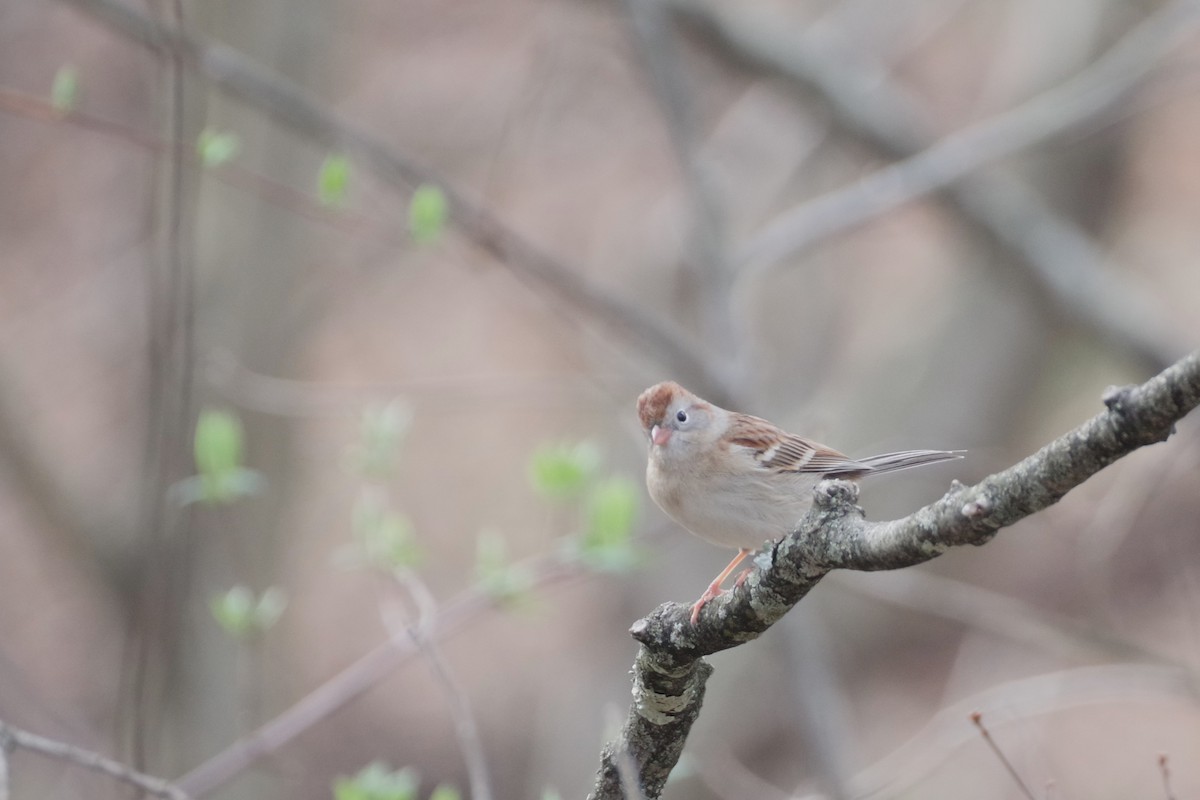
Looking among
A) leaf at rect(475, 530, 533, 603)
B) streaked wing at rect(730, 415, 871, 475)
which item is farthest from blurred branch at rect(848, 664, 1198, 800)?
leaf at rect(475, 530, 533, 603)

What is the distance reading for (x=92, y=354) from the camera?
7.00m

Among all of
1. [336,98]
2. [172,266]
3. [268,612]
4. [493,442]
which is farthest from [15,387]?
[493,442]

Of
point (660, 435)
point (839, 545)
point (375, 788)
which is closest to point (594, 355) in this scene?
point (660, 435)

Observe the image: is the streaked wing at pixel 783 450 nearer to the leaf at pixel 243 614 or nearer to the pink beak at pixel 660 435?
the pink beak at pixel 660 435

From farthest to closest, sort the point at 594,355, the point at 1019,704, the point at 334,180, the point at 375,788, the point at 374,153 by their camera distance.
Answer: the point at 594,355
the point at 374,153
the point at 1019,704
the point at 334,180
the point at 375,788

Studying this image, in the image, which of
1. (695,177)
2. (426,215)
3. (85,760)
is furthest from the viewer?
(695,177)

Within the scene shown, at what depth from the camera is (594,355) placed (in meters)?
6.75

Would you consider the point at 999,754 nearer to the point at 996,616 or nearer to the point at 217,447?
the point at 217,447

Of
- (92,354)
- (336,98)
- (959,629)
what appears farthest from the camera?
(959,629)

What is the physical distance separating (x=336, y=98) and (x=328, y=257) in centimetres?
82

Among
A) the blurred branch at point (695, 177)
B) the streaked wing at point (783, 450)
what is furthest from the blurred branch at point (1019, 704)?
the blurred branch at point (695, 177)

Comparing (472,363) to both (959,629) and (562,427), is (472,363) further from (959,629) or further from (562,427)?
(959,629)

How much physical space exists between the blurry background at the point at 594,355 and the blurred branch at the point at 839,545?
2.93 feet

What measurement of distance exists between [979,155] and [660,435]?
8.18 feet
